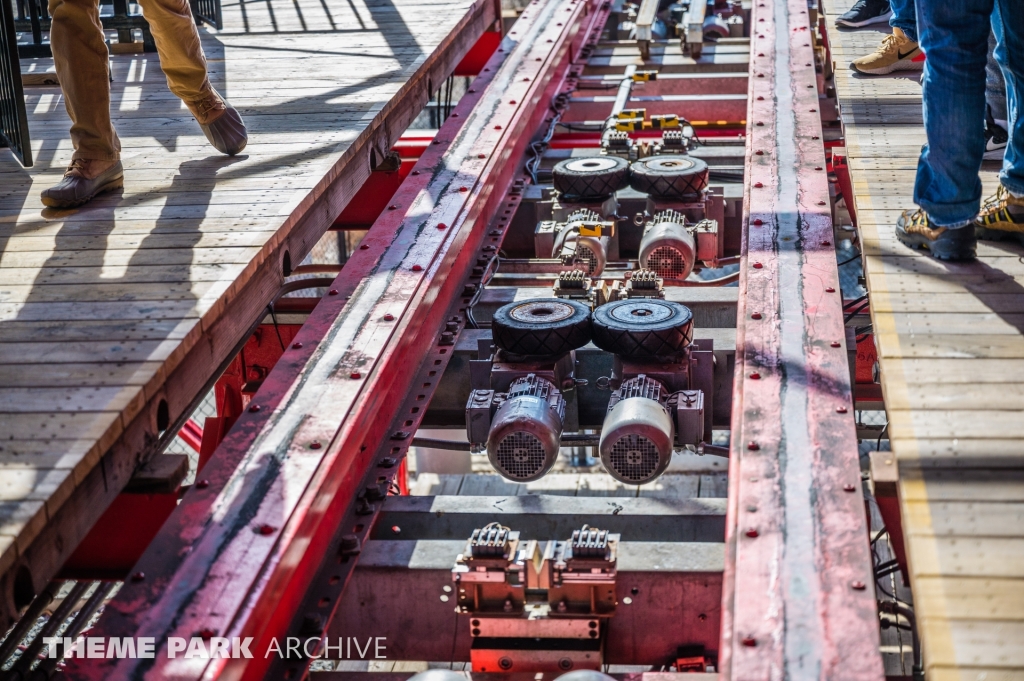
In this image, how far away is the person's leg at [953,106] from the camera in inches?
137

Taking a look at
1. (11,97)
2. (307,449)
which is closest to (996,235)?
(307,449)

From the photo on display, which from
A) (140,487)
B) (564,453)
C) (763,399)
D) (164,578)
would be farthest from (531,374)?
(564,453)

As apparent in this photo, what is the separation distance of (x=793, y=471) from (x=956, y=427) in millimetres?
471

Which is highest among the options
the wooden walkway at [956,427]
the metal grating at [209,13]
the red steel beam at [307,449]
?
the wooden walkway at [956,427]

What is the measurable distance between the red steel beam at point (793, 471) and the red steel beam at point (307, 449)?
118 cm

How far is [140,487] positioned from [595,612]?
1415mm

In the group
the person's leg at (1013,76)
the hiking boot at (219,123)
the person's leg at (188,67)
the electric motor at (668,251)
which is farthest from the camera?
the electric motor at (668,251)

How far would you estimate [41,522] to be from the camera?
2.86 m

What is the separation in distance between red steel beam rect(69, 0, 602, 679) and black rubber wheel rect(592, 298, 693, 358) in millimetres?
725

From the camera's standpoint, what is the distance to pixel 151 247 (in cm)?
445

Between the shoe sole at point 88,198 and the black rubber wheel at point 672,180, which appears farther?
the black rubber wheel at point 672,180

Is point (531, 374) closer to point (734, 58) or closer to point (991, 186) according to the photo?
point (991, 186)

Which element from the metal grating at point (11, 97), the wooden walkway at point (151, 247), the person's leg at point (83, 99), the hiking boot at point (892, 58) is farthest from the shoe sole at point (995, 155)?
the metal grating at point (11, 97)

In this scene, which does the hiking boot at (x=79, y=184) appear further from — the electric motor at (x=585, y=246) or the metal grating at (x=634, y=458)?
the metal grating at (x=634, y=458)
